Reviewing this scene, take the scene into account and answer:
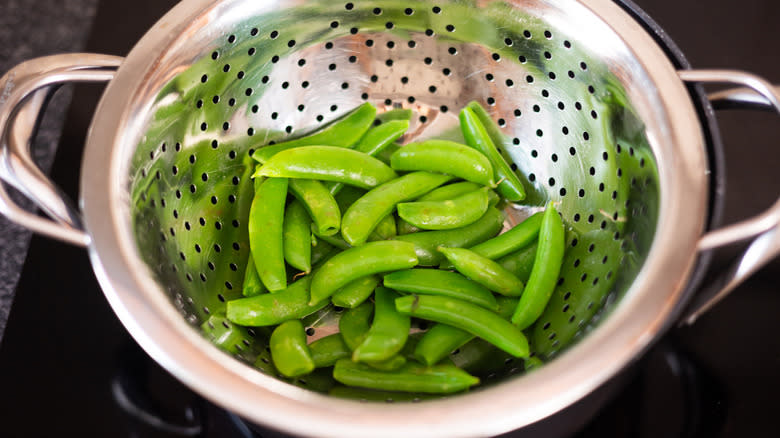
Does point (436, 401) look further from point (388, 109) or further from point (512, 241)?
point (388, 109)

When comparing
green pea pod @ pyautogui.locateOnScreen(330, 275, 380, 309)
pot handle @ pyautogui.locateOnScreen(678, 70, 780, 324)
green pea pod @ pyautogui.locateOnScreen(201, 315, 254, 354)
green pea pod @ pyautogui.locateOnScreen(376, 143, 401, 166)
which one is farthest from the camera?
green pea pod @ pyautogui.locateOnScreen(376, 143, 401, 166)

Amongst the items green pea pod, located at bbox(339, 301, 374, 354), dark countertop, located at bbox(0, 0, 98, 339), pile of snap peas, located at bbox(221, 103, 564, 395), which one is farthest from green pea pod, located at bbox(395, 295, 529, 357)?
dark countertop, located at bbox(0, 0, 98, 339)

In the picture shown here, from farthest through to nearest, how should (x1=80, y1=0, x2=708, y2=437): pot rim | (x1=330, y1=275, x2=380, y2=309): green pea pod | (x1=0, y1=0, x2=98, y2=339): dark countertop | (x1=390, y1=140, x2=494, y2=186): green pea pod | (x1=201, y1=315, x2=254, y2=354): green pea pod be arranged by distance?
(x1=0, y1=0, x2=98, y2=339): dark countertop → (x1=390, y1=140, x2=494, y2=186): green pea pod → (x1=330, y1=275, x2=380, y2=309): green pea pod → (x1=201, y1=315, x2=254, y2=354): green pea pod → (x1=80, y1=0, x2=708, y2=437): pot rim

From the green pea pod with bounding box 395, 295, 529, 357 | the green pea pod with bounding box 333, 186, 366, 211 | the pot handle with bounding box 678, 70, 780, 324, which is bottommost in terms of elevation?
the green pea pod with bounding box 395, 295, 529, 357

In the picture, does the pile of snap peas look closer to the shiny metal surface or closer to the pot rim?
the pot rim

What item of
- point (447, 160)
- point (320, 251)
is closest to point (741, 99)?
point (447, 160)

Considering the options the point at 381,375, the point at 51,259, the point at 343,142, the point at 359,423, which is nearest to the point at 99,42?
the point at 51,259

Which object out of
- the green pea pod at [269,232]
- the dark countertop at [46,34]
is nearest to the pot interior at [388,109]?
the green pea pod at [269,232]
